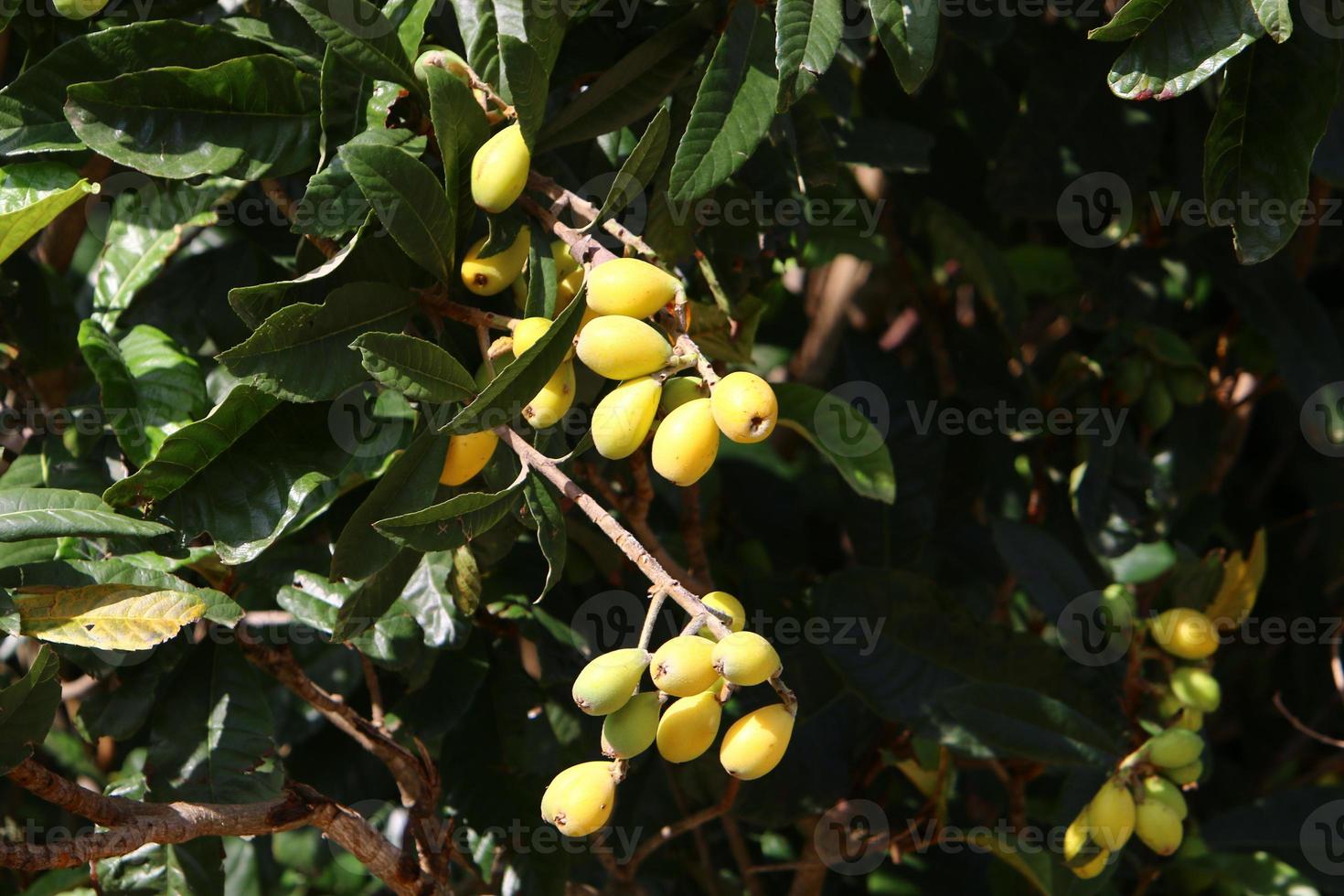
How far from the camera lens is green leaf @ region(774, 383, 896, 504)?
1175 mm

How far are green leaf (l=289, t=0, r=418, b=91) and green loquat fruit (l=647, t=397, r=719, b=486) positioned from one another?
0.39 m

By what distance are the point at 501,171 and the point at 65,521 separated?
0.42 m

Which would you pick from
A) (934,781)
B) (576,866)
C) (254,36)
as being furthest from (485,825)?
(254,36)

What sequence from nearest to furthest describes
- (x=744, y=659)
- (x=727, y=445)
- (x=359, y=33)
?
(x=744, y=659)
(x=359, y=33)
(x=727, y=445)

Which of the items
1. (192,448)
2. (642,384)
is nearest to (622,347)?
(642,384)

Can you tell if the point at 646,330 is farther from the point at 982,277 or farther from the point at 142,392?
the point at 982,277

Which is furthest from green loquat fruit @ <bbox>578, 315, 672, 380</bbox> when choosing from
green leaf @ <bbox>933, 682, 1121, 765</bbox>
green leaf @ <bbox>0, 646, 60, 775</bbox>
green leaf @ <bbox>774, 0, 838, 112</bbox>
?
green leaf @ <bbox>933, 682, 1121, 765</bbox>

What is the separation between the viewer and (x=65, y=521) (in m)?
0.95

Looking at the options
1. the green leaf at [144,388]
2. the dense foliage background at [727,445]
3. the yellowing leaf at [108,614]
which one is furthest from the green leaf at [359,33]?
the yellowing leaf at [108,614]

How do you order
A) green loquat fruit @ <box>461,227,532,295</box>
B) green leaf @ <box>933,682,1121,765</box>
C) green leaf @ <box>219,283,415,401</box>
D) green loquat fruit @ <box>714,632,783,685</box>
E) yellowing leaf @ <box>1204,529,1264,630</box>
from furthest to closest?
yellowing leaf @ <box>1204,529,1264,630</box> < green leaf @ <box>933,682,1121,765</box> < green loquat fruit @ <box>461,227,532,295</box> < green leaf @ <box>219,283,415,401</box> < green loquat fruit @ <box>714,632,783,685</box>

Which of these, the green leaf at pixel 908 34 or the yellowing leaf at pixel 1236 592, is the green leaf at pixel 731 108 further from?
the yellowing leaf at pixel 1236 592

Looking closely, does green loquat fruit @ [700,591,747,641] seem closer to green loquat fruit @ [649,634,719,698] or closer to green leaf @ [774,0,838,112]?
green loquat fruit @ [649,634,719,698]

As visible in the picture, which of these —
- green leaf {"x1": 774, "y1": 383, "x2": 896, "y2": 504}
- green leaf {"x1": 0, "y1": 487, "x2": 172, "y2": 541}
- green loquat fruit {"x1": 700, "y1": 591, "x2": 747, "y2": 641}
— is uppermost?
green loquat fruit {"x1": 700, "y1": 591, "x2": 747, "y2": 641}

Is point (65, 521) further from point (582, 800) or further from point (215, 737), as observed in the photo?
point (582, 800)
